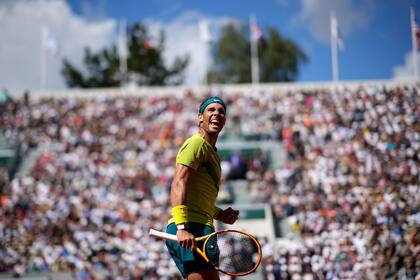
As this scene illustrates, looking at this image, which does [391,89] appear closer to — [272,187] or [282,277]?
→ [272,187]

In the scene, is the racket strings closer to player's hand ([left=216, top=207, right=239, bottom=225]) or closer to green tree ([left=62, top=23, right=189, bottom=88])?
player's hand ([left=216, top=207, right=239, bottom=225])

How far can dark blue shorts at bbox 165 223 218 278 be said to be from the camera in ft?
14.3

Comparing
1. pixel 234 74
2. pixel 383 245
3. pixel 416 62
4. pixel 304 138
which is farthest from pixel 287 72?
pixel 383 245

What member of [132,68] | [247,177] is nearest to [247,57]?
[132,68]

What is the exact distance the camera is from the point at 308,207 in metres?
17.0

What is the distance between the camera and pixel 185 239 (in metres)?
4.16

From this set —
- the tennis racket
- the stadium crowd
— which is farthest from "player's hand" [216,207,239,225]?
the stadium crowd

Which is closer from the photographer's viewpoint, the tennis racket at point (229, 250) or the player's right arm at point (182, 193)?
the player's right arm at point (182, 193)

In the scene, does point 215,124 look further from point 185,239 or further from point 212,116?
point 185,239

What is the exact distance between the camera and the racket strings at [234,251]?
177 inches

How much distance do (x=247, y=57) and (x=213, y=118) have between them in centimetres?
4532

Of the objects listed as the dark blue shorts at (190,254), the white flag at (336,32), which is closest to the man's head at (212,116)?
the dark blue shorts at (190,254)

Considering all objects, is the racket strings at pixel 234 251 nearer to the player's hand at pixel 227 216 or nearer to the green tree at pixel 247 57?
the player's hand at pixel 227 216

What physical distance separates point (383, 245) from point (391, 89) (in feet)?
32.9
